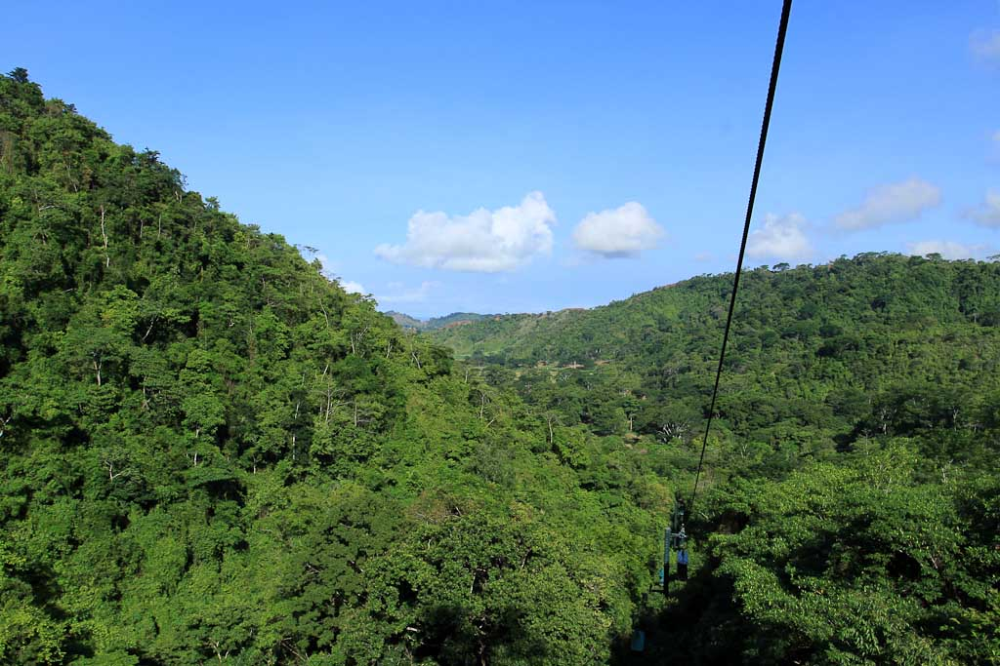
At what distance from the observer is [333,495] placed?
75.4 ft

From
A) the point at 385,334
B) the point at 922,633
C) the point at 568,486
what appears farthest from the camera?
the point at 385,334

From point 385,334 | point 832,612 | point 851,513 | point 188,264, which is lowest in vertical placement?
point 832,612

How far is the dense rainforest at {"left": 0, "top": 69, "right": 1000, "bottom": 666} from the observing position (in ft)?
39.6

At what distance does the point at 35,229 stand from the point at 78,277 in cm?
217

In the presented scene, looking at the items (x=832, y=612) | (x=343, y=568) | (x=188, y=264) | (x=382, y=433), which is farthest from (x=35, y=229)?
(x=832, y=612)

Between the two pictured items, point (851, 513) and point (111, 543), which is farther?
point (111, 543)

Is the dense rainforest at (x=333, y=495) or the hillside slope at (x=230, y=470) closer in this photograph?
the dense rainforest at (x=333, y=495)

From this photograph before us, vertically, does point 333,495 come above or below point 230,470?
below

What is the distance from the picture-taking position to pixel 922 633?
960cm

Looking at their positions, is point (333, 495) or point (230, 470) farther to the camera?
point (333, 495)

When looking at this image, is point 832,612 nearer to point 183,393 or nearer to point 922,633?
point 922,633

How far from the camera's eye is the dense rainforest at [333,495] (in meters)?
12.1

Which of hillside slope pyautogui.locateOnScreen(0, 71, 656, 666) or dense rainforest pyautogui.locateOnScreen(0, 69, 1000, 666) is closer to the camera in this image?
dense rainforest pyautogui.locateOnScreen(0, 69, 1000, 666)

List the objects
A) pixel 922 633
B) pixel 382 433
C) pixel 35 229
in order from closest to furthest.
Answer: pixel 922 633 → pixel 35 229 → pixel 382 433
